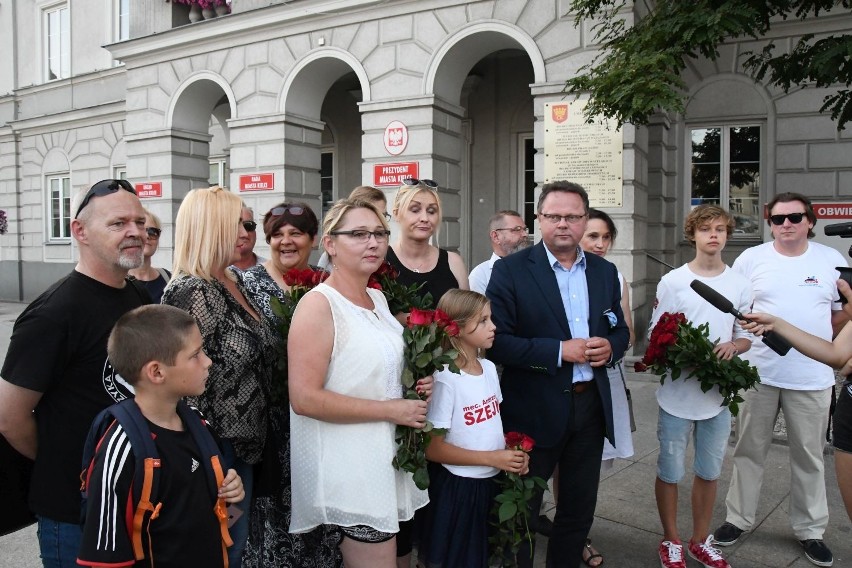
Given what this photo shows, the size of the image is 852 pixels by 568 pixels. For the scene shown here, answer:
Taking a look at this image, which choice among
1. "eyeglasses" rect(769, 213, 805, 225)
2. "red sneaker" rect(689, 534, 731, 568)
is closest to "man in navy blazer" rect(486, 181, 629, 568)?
"red sneaker" rect(689, 534, 731, 568)

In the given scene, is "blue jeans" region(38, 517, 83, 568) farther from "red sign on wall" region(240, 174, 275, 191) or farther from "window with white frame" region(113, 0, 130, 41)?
"window with white frame" region(113, 0, 130, 41)

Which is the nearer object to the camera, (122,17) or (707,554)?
(707,554)

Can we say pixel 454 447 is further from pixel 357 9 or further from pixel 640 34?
pixel 357 9

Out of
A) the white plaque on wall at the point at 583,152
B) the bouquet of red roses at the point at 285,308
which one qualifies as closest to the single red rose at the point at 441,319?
the bouquet of red roses at the point at 285,308

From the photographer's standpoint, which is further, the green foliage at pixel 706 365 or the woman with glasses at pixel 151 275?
the woman with glasses at pixel 151 275

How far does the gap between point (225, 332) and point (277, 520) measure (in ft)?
3.16

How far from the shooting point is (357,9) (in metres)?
11.4

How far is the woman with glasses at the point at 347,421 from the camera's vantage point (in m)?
2.50

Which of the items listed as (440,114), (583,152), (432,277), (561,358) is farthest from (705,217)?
(440,114)

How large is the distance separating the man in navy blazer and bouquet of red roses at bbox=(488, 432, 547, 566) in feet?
0.80

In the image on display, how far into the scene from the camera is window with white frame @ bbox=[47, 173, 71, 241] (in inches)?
758

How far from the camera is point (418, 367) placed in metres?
2.66

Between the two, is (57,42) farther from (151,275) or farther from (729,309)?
(729,309)

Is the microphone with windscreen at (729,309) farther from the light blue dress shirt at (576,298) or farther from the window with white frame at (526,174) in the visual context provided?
the window with white frame at (526,174)
